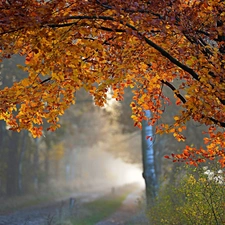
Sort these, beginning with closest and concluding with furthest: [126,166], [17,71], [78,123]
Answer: [17,71] → [78,123] → [126,166]

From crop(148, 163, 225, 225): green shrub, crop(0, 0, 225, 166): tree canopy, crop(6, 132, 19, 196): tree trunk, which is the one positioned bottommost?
crop(148, 163, 225, 225): green shrub

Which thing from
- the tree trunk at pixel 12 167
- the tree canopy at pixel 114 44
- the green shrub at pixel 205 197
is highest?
the tree trunk at pixel 12 167

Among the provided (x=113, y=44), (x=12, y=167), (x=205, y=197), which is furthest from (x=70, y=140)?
(x=113, y=44)

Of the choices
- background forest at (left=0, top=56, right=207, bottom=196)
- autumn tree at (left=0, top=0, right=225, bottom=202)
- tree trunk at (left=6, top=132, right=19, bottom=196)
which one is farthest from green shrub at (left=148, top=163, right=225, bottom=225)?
tree trunk at (left=6, top=132, right=19, bottom=196)

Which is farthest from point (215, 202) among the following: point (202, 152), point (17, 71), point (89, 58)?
point (17, 71)

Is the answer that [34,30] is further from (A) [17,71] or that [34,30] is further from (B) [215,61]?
(A) [17,71]

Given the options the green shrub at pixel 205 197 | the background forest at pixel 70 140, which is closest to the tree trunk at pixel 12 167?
the background forest at pixel 70 140

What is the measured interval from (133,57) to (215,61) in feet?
5.27

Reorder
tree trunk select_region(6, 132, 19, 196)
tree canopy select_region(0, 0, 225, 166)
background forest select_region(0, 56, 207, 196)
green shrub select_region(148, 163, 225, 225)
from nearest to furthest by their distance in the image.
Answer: tree canopy select_region(0, 0, 225, 166) → green shrub select_region(148, 163, 225, 225) → background forest select_region(0, 56, 207, 196) → tree trunk select_region(6, 132, 19, 196)

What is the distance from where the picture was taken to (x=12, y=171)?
30344 millimetres

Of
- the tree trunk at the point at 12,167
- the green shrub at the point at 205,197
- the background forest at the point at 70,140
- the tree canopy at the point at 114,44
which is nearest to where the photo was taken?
the tree canopy at the point at 114,44

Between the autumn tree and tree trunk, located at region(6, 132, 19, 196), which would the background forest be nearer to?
tree trunk, located at region(6, 132, 19, 196)

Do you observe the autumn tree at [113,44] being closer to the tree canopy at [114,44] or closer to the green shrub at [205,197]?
the tree canopy at [114,44]

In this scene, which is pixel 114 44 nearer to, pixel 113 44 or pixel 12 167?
pixel 113 44
